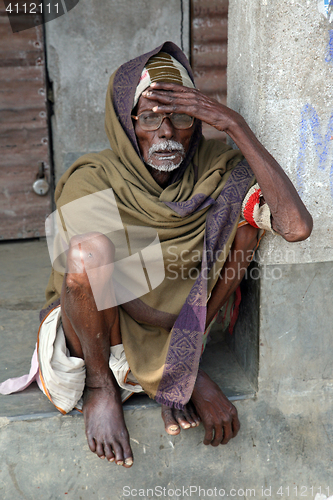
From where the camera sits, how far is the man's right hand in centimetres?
198

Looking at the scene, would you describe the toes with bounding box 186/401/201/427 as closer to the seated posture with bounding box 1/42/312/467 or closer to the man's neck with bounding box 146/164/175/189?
the seated posture with bounding box 1/42/312/467

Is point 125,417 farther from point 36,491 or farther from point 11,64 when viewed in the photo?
point 11,64

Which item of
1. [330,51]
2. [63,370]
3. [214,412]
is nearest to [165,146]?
[330,51]

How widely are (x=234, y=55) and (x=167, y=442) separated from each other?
5.56ft

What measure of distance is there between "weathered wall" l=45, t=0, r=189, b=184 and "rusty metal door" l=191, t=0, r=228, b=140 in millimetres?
94

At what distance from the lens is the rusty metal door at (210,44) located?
423 centimetres

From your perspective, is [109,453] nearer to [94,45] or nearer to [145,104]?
[145,104]

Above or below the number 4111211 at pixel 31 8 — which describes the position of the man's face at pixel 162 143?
below

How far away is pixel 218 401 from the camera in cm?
202

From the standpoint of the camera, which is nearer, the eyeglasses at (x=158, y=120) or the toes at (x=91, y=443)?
the toes at (x=91, y=443)

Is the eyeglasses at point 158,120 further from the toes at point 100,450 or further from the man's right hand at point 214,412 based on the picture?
the toes at point 100,450

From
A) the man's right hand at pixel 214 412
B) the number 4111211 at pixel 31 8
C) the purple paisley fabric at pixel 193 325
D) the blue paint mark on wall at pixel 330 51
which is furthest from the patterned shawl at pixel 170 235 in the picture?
the number 4111211 at pixel 31 8

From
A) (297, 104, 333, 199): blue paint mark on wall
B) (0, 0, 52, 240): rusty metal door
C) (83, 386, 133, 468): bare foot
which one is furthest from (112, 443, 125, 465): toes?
(0, 0, 52, 240): rusty metal door

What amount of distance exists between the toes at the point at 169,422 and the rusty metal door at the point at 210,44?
3206mm
